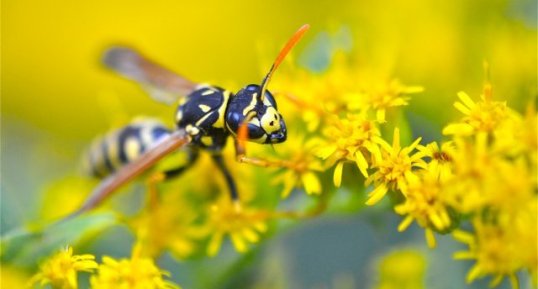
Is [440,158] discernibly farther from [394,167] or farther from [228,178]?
[228,178]

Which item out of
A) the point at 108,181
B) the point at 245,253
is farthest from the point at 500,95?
the point at 108,181

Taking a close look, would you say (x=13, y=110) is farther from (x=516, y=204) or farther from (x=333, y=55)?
(x=516, y=204)

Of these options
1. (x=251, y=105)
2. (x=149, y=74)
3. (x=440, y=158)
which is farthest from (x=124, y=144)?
(x=440, y=158)

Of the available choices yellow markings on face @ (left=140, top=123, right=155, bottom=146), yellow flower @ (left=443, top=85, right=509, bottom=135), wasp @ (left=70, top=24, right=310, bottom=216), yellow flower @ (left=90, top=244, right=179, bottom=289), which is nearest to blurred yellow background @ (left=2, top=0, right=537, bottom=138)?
wasp @ (left=70, top=24, right=310, bottom=216)

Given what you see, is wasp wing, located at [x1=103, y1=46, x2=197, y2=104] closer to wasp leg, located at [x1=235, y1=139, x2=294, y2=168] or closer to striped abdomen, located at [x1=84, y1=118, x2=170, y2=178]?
striped abdomen, located at [x1=84, y1=118, x2=170, y2=178]

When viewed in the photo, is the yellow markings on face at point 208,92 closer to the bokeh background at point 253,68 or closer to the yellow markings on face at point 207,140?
the yellow markings on face at point 207,140

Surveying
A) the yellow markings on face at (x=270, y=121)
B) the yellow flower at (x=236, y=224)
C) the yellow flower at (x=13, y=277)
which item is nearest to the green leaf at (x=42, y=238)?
the yellow flower at (x=13, y=277)
